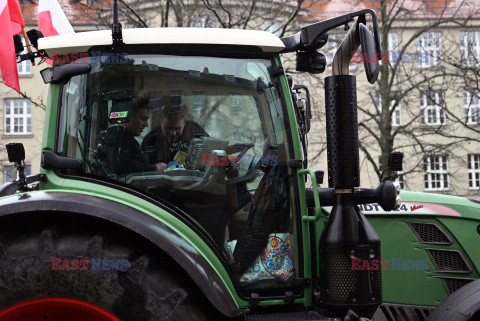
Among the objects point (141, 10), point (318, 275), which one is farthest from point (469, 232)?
point (141, 10)

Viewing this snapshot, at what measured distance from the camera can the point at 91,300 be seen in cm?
266

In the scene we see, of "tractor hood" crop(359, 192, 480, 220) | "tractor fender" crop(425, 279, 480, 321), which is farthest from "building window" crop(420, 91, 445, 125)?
"tractor fender" crop(425, 279, 480, 321)

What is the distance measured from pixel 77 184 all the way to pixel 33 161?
32.7 metres

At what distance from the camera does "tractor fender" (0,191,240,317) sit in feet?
8.83

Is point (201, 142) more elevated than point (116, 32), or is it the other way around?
point (116, 32)

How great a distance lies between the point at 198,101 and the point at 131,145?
0.46 meters

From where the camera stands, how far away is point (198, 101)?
10.7 feet

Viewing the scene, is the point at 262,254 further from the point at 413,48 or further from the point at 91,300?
the point at 413,48

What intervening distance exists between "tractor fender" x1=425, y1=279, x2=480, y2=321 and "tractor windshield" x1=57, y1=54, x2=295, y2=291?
1172mm

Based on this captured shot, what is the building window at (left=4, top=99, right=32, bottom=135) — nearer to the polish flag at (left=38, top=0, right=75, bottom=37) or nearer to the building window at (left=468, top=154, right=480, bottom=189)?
the building window at (left=468, top=154, right=480, bottom=189)

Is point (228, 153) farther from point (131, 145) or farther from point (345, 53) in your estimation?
point (345, 53)

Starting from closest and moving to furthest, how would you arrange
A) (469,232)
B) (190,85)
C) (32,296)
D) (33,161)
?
(32,296) → (190,85) → (469,232) → (33,161)

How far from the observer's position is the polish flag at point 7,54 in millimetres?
4074

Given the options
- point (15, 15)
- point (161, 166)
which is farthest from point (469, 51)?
Answer: point (161, 166)
